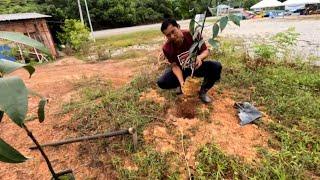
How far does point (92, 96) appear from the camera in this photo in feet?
11.8

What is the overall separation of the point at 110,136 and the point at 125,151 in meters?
0.18

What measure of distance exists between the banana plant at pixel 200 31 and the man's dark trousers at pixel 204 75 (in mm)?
180

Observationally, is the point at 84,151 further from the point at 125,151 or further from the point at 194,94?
the point at 194,94

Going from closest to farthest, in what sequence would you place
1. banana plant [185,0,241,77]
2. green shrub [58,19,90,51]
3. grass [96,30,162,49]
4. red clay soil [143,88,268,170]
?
banana plant [185,0,241,77]
red clay soil [143,88,268,170]
green shrub [58,19,90,51]
grass [96,30,162,49]

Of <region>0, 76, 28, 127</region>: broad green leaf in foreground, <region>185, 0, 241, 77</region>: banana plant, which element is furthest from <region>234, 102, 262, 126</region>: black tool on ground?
<region>0, 76, 28, 127</region>: broad green leaf in foreground

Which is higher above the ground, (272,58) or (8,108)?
(8,108)

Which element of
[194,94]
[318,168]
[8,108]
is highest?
[8,108]

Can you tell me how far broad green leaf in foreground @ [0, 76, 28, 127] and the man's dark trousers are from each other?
2.70 m

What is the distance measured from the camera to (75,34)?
32.9 feet

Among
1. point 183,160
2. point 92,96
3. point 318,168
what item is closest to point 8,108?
point 183,160

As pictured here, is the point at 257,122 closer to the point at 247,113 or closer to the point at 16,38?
the point at 247,113

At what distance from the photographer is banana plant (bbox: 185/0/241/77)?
6.68 ft

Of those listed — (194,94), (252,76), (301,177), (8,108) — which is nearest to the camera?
(8,108)

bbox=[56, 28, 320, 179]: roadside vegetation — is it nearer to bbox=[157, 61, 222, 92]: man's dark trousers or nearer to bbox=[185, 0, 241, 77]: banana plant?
bbox=[157, 61, 222, 92]: man's dark trousers
